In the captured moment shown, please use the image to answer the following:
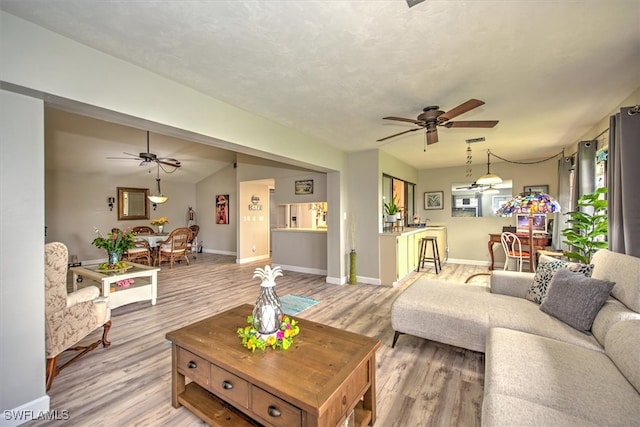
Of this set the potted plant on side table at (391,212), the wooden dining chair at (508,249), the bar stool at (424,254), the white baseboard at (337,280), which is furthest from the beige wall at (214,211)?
the wooden dining chair at (508,249)

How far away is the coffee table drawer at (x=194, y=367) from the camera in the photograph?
5.47 ft

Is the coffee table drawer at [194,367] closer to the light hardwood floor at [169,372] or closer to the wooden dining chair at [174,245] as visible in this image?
the light hardwood floor at [169,372]

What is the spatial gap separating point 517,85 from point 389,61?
4.60 feet

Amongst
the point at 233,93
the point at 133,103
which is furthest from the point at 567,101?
the point at 133,103

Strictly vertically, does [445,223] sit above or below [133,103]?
below

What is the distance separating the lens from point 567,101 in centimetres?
293

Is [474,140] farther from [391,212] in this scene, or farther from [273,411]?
[273,411]

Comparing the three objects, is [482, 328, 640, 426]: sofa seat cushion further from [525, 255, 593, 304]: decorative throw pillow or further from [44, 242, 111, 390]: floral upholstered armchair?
[44, 242, 111, 390]: floral upholstered armchair

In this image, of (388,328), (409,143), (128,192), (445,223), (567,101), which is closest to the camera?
(567,101)

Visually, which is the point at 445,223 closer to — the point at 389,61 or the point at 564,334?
the point at 564,334

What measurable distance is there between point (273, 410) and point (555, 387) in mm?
1441

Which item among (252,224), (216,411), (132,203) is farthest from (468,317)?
(132,203)

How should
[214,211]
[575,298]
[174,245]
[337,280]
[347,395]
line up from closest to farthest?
[347,395] < [575,298] < [337,280] < [174,245] < [214,211]

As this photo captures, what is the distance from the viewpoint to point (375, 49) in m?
1.98
